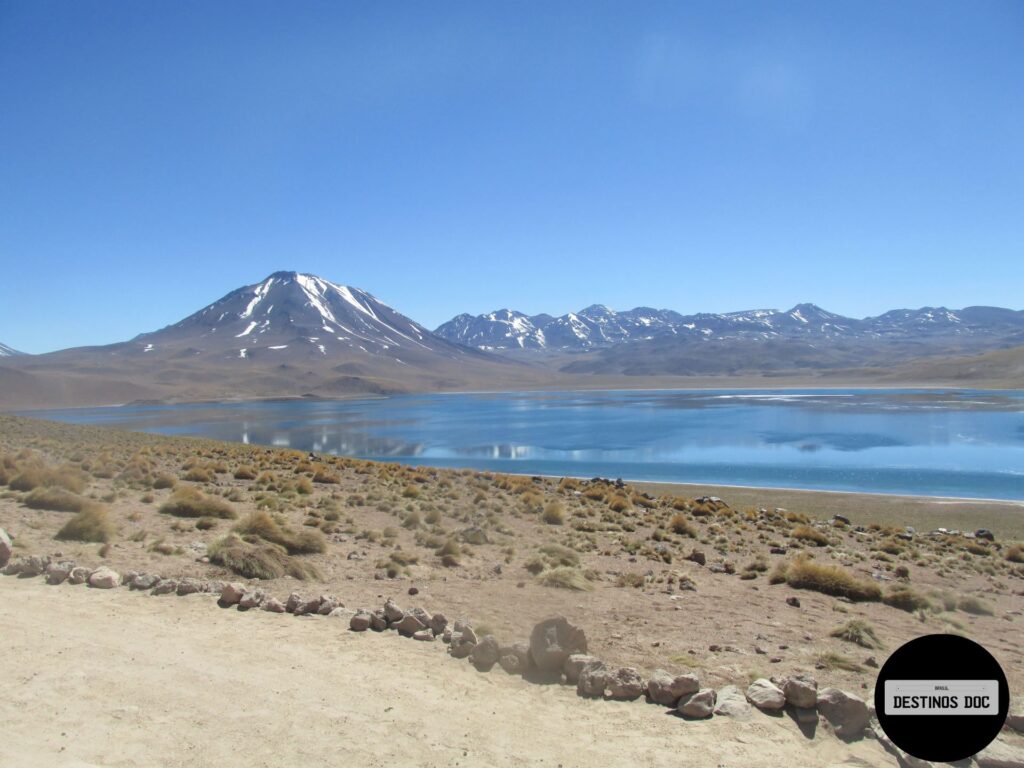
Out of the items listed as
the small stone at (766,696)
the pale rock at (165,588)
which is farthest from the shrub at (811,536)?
the pale rock at (165,588)

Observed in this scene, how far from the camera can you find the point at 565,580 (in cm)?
900

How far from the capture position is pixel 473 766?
4246mm

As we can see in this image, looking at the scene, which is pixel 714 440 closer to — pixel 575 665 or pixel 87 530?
pixel 87 530

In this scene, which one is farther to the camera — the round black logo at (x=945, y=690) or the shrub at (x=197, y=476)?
the shrub at (x=197, y=476)

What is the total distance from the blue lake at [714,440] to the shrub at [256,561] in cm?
2214

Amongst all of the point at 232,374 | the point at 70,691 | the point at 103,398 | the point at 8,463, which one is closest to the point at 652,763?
the point at 70,691

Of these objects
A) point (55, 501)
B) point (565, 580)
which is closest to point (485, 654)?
point (565, 580)

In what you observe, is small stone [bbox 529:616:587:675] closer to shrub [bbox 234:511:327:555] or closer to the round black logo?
the round black logo

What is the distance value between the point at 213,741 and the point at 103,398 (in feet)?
438

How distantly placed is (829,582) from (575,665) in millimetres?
5219

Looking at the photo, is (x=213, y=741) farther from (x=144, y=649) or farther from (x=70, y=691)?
(x=144, y=649)

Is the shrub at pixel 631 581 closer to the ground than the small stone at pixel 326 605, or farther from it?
closer to the ground

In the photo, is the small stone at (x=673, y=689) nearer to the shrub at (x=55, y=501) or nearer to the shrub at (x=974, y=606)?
the shrub at (x=974, y=606)

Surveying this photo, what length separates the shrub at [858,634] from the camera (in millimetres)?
7117
